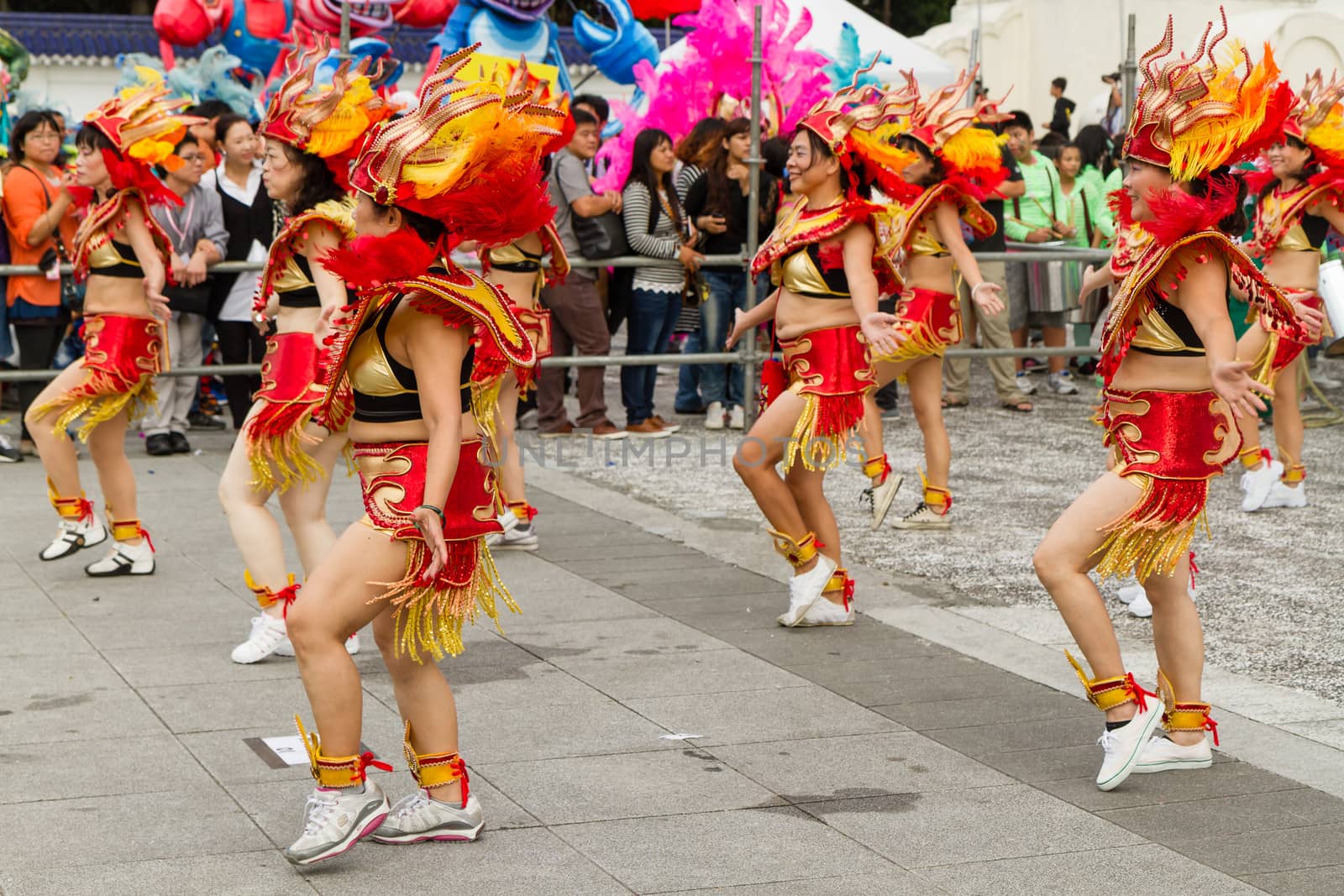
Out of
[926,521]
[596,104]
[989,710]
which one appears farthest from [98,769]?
[596,104]

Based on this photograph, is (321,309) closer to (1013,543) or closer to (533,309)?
(533,309)

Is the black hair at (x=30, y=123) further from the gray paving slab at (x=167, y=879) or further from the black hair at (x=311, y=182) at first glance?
the gray paving slab at (x=167, y=879)

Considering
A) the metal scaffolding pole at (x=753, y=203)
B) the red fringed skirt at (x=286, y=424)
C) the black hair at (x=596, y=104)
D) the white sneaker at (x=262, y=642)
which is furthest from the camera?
the black hair at (x=596, y=104)

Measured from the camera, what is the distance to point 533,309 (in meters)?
7.62

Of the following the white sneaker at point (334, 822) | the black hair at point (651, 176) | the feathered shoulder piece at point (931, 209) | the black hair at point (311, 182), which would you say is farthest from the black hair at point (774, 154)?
the white sneaker at point (334, 822)

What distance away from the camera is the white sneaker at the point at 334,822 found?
371 centimetres

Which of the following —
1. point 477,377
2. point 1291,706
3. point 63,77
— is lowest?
point 1291,706

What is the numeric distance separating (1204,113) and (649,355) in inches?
250

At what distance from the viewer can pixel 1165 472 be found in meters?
4.44

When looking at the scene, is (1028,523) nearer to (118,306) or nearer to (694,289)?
(694,289)

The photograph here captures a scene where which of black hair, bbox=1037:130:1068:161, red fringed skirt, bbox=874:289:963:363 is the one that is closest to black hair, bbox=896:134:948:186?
red fringed skirt, bbox=874:289:963:363

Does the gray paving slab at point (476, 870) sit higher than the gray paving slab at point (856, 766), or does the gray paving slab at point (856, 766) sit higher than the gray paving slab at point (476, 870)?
the gray paving slab at point (476, 870)

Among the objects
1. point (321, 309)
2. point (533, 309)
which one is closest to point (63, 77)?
point (533, 309)

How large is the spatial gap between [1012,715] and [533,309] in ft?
11.1
